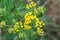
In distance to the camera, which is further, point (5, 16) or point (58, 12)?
point (58, 12)

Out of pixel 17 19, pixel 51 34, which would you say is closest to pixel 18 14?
pixel 17 19

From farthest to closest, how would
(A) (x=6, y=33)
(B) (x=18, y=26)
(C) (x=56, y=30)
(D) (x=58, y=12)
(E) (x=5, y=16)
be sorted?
(D) (x=58, y=12), (C) (x=56, y=30), (A) (x=6, y=33), (E) (x=5, y=16), (B) (x=18, y=26)

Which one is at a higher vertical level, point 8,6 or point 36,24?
point 8,6

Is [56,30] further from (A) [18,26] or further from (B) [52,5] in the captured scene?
(A) [18,26]

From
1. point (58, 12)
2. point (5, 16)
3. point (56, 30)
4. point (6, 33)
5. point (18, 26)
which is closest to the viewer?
point (18, 26)

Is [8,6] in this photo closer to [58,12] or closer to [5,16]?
[5,16]

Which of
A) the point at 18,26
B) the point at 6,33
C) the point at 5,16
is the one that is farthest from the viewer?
the point at 6,33

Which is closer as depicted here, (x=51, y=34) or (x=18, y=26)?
(x=18, y=26)

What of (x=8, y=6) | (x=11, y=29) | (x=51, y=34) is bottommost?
(x=51, y=34)

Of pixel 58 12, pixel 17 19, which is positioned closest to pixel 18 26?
pixel 17 19
